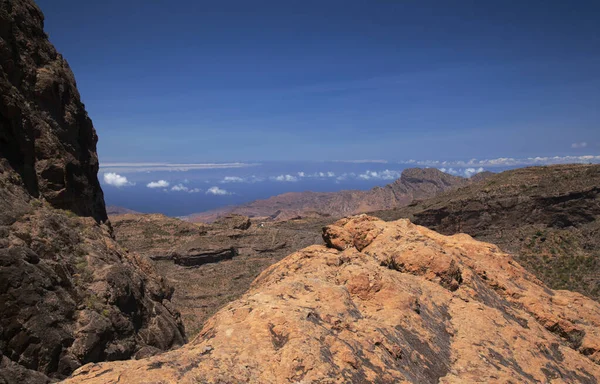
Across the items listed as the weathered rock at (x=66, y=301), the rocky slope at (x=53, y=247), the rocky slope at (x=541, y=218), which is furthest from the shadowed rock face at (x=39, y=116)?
the rocky slope at (x=541, y=218)

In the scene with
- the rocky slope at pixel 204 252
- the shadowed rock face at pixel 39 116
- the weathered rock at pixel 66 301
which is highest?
the shadowed rock face at pixel 39 116

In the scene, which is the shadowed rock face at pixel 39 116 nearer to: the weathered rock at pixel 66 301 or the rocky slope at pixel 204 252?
the weathered rock at pixel 66 301

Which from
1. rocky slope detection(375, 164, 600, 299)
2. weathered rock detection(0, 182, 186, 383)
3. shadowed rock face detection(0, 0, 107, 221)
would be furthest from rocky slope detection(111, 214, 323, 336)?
rocky slope detection(375, 164, 600, 299)

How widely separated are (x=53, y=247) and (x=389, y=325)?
1365 centimetres

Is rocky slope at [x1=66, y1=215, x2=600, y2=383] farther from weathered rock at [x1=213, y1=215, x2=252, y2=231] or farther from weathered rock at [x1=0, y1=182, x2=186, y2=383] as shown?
weathered rock at [x1=213, y1=215, x2=252, y2=231]

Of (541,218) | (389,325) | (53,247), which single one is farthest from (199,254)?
(541,218)

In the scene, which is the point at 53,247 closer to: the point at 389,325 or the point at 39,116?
the point at 39,116

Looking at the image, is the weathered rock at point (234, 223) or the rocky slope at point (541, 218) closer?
the rocky slope at point (541, 218)

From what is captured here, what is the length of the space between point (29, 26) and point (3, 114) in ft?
23.6

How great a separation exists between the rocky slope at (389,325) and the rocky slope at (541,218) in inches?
1195

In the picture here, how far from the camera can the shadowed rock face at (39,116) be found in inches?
753

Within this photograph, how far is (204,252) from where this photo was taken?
5578 cm

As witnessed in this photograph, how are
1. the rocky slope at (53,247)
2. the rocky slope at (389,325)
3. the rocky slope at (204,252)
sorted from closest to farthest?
the rocky slope at (389,325), the rocky slope at (53,247), the rocky slope at (204,252)

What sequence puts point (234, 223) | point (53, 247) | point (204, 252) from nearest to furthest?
point (53, 247)
point (204, 252)
point (234, 223)
